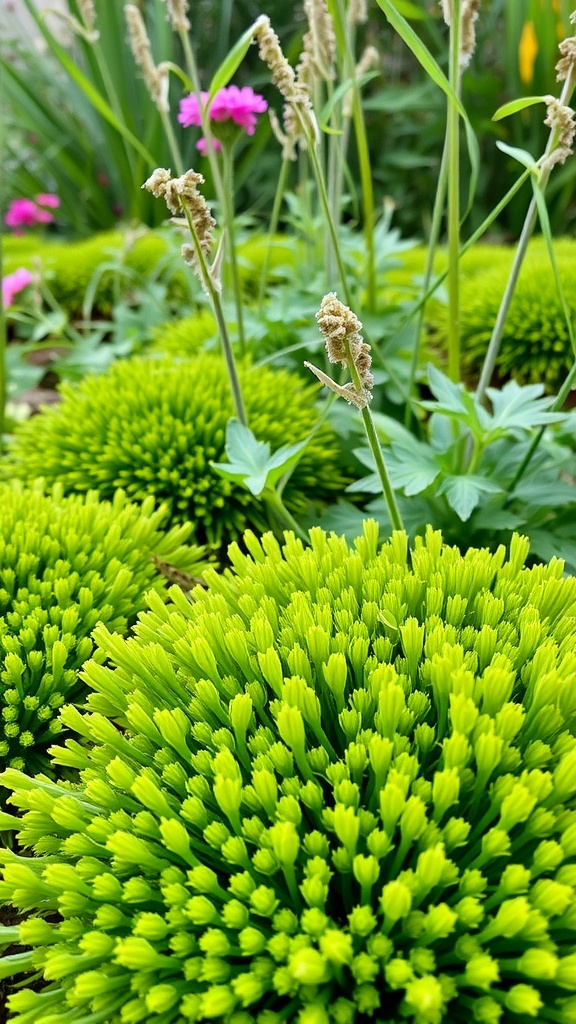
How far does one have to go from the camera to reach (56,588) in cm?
75

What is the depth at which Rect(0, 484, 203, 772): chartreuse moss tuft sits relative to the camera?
2.29ft

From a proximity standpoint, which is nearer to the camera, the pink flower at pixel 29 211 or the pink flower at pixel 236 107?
the pink flower at pixel 236 107

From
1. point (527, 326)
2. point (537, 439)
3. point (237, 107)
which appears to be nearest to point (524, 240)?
point (537, 439)

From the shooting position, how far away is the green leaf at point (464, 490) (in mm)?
788

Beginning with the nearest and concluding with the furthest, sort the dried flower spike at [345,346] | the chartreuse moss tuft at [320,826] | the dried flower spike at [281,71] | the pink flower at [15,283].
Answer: the chartreuse moss tuft at [320,826], the dried flower spike at [345,346], the dried flower spike at [281,71], the pink flower at [15,283]

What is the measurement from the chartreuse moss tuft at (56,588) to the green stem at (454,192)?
1.52 feet

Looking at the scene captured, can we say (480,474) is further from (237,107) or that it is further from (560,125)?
(237,107)

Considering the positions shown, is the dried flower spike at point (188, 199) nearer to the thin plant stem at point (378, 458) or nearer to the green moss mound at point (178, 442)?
the thin plant stem at point (378, 458)

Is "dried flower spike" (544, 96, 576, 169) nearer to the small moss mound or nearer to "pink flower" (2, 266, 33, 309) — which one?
the small moss mound

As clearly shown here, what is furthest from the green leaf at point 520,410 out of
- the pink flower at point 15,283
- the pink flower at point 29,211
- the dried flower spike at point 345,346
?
the pink flower at point 29,211

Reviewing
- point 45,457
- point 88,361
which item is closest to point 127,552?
point 45,457

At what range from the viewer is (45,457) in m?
1.15

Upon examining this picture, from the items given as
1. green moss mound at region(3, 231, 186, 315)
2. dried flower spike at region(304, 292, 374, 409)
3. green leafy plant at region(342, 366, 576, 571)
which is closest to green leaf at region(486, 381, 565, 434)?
green leafy plant at region(342, 366, 576, 571)

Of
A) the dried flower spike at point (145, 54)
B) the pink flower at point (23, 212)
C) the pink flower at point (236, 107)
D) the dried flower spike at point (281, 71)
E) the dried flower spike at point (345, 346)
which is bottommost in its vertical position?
the dried flower spike at point (345, 346)
